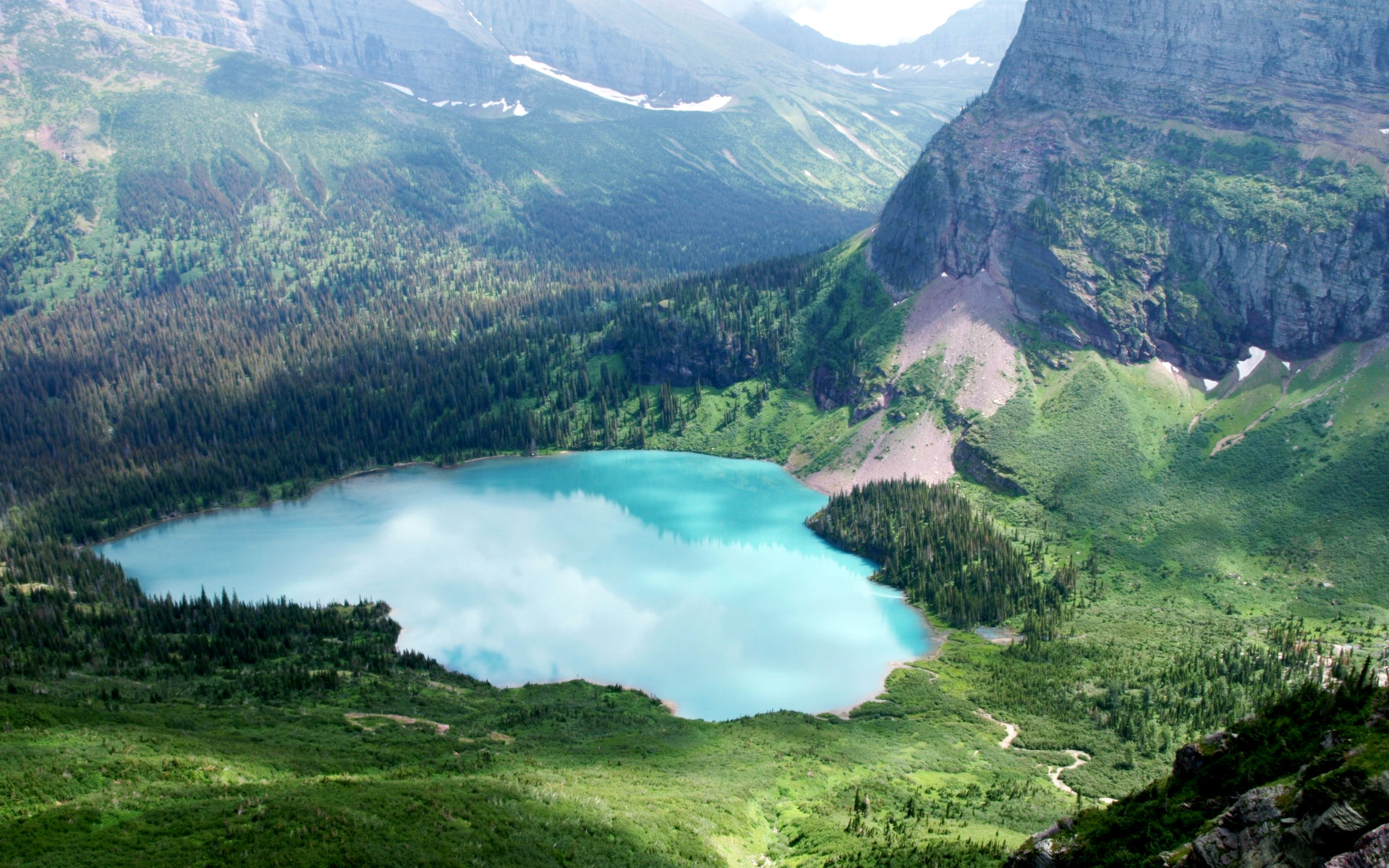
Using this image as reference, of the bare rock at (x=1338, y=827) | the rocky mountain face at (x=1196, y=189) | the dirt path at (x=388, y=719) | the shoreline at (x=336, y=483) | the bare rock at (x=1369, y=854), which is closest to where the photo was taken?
the bare rock at (x=1369, y=854)

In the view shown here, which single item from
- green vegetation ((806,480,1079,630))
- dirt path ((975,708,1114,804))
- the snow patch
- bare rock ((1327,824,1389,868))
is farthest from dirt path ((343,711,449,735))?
the snow patch

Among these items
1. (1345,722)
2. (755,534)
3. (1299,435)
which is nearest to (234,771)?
(1345,722)

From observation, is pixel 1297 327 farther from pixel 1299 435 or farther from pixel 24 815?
pixel 24 815

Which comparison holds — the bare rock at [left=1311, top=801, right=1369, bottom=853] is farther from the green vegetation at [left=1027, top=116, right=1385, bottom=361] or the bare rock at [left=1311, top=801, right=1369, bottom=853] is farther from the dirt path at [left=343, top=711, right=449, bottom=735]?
the green vegetation at [left=1027, top=116, right=1385, bottom=361]

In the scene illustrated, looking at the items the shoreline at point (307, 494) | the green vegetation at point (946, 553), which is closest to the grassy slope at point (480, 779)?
the green vegetation at point (946, 553)

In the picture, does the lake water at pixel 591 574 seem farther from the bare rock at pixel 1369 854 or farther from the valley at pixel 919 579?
the bare rock at pixel 1369 854

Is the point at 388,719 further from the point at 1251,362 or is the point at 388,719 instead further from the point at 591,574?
the point at 1251,362
